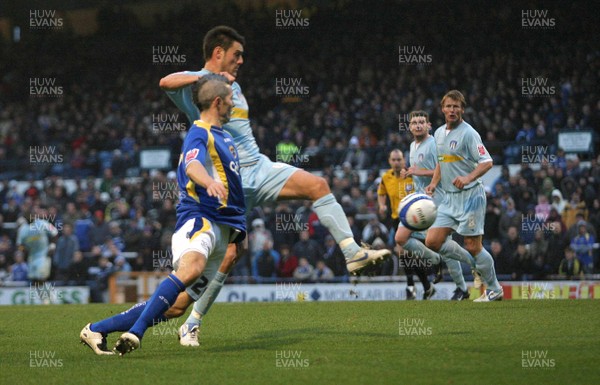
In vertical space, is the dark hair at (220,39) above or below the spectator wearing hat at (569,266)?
above

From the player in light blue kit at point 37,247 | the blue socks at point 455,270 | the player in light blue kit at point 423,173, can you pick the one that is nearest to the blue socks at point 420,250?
the player in light blue kit at point 423,173

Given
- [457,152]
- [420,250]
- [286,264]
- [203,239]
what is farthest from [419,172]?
[203,239]

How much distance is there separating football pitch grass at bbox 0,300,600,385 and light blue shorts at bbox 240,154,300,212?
1231 millimetres

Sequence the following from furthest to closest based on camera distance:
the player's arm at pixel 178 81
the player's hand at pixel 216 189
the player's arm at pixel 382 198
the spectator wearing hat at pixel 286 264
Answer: the spectator wearing hat at pixel 286 264 < the player's arm at pixel 382 198 < the player's arm at pixel 178 81 < the player's hand at pixel 216 189

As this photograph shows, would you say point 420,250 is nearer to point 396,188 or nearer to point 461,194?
point 461,194

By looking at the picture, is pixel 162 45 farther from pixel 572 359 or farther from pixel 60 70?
pixel 572 359

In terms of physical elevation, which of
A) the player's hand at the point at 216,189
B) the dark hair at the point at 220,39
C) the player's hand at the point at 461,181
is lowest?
the player's hand at the point at 216,189

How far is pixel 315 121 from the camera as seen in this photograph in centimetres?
2611

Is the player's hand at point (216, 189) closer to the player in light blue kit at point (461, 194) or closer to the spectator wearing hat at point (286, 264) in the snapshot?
the player in light blue kit at point (461, 194)

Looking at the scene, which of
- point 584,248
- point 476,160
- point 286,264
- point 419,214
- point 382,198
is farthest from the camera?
point 286,264

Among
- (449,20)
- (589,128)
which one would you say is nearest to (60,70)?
(449,20)

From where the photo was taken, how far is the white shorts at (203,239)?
6.65m

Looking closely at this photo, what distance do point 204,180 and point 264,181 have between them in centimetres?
150

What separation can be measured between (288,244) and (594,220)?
596 centimetres
